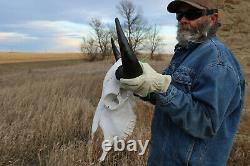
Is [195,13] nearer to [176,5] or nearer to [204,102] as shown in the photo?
[176,5]

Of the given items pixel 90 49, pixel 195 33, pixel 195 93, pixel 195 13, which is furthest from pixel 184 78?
pixel 90 49

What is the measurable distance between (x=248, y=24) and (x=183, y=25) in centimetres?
389

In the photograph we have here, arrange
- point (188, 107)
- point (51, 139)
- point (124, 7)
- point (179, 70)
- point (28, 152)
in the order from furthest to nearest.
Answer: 1. point (124, 7)
2. point (51, 139)
3. point (28, 152)
4. point (179, 70)
5. point (188, 107)

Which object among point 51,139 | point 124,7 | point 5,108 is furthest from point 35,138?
point 124,7

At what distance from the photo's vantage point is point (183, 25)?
226 cm

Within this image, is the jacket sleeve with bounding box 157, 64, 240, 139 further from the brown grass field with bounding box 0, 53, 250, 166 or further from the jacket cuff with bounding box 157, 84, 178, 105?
the brown grass field with bounding box 0, 53, 250, 166

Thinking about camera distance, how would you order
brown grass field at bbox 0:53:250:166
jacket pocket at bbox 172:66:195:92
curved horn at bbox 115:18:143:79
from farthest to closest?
brown grass field at bbox 0:53:250:166, jacket pocket at bbox 172:66:195:92, curved horn at bbox 115:18:143:79

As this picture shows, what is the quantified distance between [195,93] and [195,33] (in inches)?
15.9

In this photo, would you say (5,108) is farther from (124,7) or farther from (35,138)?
(124,7)

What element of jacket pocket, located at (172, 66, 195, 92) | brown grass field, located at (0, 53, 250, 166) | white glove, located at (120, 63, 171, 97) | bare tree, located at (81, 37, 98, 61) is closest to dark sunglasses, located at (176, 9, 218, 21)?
jacket pocket, located at (172, 66, 195, 92)

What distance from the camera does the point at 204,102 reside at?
1971 millimetres

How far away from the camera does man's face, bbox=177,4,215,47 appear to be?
7.25 feet

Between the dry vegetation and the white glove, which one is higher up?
the white glove

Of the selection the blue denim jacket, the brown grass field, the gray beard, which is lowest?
the brown grass field
